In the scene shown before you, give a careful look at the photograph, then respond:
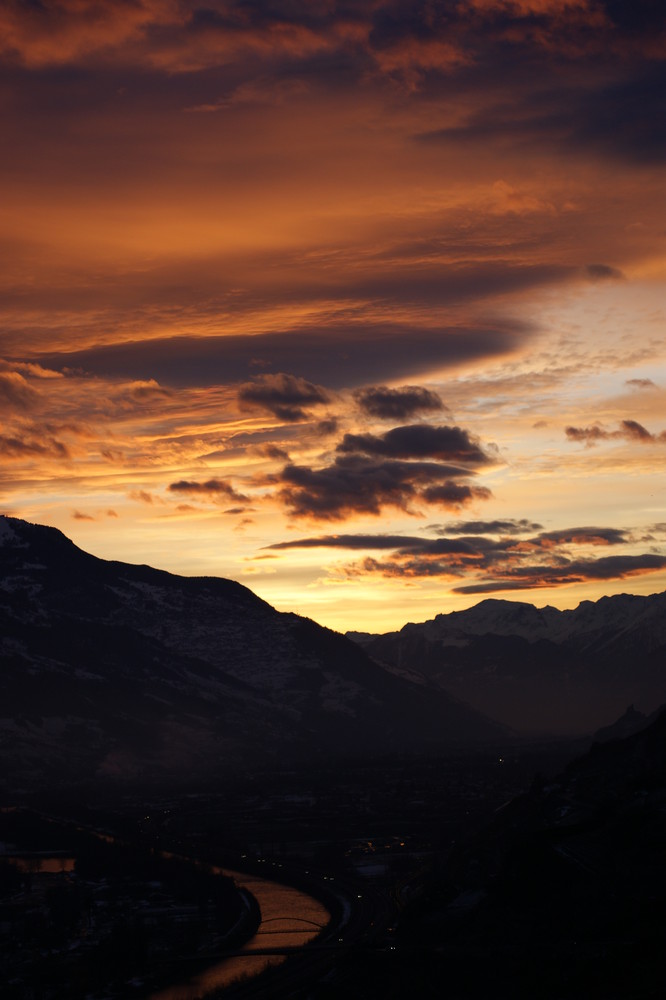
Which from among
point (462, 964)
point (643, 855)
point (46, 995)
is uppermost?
point (643, 855)

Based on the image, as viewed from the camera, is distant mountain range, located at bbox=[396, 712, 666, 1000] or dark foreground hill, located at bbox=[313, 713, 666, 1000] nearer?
distant mountain range, located at bbox=[396, 712, 666, 1000]

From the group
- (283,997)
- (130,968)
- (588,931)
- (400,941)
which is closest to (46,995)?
(130,968)

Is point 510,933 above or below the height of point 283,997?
above

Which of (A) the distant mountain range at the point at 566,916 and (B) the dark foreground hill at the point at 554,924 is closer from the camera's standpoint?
(A) the distant mountain range at the point at 566,916

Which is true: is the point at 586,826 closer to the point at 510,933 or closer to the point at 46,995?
the point at 510,933

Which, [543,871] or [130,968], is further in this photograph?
[130,968]

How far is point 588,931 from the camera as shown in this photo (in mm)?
140375

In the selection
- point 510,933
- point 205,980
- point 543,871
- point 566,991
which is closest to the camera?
point 566,991

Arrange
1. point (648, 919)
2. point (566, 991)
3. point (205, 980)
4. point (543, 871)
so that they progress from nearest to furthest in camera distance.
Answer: point (566, 991)
point (648, 919)
point (543, 871)
point (205, 980)

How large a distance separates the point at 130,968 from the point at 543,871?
57823 millimetres

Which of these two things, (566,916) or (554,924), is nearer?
(554,924)

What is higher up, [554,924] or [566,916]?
[566,916]

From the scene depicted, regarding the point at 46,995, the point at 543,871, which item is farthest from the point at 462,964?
the point at 46,995

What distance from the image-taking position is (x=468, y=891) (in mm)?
175625
